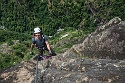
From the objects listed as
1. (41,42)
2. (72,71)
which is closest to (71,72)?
(72,71)

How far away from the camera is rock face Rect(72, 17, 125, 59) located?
2505 cm

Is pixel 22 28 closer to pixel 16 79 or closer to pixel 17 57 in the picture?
pixel 17 57

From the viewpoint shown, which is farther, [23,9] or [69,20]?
[23,9]

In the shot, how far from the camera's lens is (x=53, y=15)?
157625mm

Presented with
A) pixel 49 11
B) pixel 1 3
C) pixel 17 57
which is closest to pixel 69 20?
pixel 49 11

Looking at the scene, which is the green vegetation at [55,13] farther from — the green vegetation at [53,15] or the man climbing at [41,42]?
the man climbing at [41,42]

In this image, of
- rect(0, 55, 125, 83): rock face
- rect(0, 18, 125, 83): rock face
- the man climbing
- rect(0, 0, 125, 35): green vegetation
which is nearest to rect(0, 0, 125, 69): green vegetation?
rect(0, 0, 125, 35): green vegetation

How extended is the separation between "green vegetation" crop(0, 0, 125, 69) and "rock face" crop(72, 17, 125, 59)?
99.9m

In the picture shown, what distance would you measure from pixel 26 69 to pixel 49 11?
143 metres

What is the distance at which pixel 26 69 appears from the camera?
776 inches

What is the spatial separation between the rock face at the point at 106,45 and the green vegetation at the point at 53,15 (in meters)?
99.9

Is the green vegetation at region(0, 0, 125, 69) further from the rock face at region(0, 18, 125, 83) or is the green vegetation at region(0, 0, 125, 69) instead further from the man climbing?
the rock face at region(0, 18, 125, 83)

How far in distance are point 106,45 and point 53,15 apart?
132 meters

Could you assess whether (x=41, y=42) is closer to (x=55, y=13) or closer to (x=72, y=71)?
(x=72, y=71)
